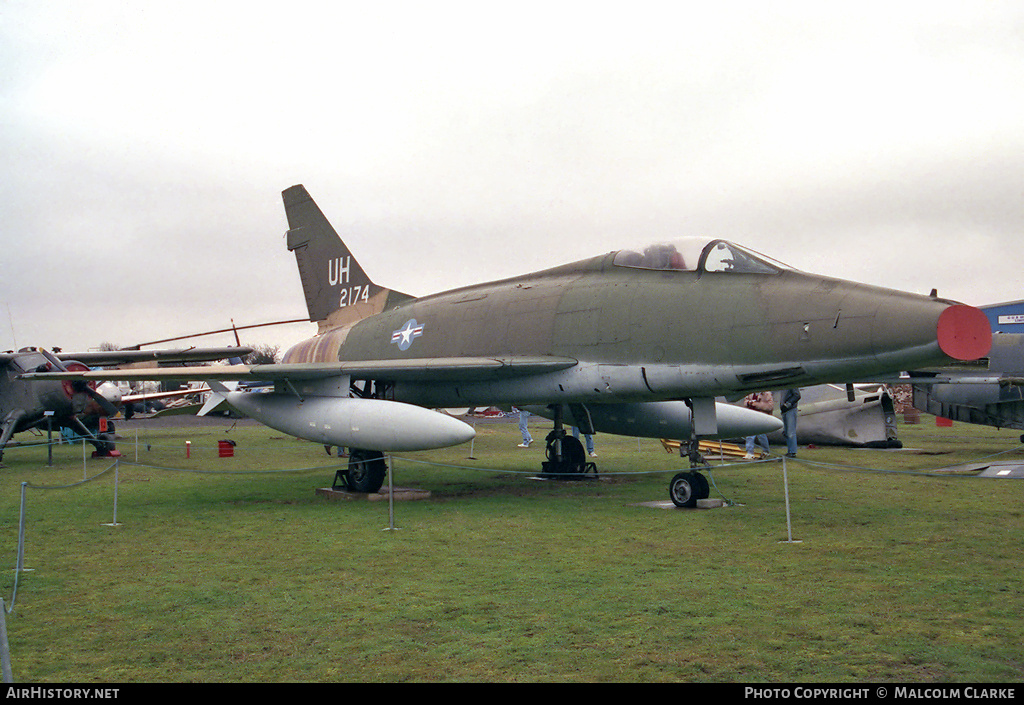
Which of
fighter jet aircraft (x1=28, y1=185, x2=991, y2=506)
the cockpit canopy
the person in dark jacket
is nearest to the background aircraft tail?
fighter jet aircraft (x1=28, y1=185, x2=991, y2=506)

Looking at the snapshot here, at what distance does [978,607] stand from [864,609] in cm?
73

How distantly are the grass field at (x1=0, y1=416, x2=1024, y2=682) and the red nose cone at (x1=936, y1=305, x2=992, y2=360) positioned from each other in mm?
1755

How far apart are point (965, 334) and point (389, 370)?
6.90 m

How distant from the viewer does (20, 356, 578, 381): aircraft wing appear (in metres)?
10.5

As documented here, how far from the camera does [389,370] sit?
434 inches

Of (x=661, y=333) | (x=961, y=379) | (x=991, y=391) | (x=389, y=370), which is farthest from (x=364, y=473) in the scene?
(x=991, y=391)

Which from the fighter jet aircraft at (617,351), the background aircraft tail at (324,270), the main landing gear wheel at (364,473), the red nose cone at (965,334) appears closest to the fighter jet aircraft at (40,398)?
the background aircraft tail at (324,270)

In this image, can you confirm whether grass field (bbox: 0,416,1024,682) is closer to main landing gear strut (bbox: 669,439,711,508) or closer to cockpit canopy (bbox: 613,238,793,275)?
main landing gear strut (bbox: 669,439,711,508)

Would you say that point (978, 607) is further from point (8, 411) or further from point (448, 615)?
point (8, 411)

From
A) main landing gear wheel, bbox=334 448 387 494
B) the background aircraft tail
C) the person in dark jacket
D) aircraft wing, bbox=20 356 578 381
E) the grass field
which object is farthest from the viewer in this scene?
the person in dark jacket

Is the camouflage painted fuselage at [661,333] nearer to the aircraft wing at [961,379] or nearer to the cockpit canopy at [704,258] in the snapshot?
the cockpit canopy at [704,258]

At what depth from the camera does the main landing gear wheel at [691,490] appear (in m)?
9.70

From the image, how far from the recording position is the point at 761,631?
4.79 metres

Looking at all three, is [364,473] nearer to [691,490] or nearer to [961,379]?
[691,490]
